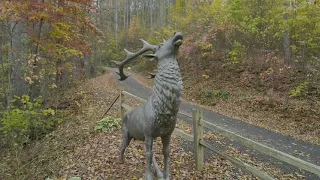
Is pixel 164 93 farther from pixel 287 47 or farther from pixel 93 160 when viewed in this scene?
pixel 287 47

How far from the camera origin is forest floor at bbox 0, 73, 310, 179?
195 inches

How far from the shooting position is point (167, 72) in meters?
3.11

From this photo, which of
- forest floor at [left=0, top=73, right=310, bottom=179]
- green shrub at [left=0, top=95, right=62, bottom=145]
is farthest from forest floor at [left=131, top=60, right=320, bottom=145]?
green shrub at [left=0, top=95, right=62, bottom=145]

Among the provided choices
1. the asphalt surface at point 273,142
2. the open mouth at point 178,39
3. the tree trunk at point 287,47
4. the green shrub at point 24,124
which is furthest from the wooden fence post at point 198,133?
the tree trunk at point 287,47

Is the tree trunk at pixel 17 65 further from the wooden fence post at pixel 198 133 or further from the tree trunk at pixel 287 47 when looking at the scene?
the tree trunk at pixel 287 47

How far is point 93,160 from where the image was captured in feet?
17.8

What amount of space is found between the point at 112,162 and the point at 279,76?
10035 millimetres

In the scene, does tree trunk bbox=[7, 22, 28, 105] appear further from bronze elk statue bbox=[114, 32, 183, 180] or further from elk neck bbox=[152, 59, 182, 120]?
elk neck bbox=[152, 59, 182, 120]

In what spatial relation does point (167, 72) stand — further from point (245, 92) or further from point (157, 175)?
point (245, 92)

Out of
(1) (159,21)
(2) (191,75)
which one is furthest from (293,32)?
(1) (159,21)

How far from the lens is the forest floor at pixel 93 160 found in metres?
4.96

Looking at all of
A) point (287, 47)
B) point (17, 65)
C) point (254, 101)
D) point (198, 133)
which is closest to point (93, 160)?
point (198, 133)

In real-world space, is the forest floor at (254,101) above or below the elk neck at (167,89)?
below

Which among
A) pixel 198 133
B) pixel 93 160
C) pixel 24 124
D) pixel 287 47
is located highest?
pixel 287 47
